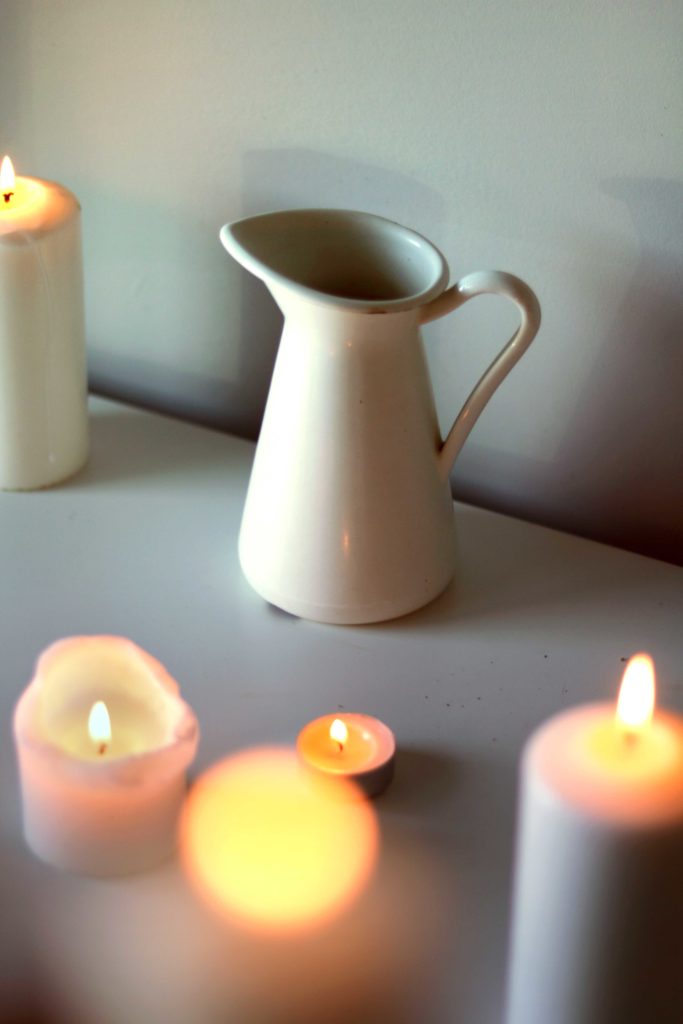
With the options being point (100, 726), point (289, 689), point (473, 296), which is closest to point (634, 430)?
point (473, 296)

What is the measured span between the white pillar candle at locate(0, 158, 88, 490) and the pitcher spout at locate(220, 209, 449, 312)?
0.13m

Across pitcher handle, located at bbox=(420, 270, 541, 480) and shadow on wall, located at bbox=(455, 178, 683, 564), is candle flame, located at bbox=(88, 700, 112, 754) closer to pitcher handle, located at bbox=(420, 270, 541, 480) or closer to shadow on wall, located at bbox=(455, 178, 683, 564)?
pitcher handle, located at bbox=(420, 270, 541, 480)

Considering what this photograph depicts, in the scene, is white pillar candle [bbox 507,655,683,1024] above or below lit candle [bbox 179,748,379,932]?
above

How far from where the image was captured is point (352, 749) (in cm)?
60

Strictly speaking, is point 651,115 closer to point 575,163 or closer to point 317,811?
point 575,163

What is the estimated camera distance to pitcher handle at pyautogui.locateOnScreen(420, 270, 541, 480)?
64 cm

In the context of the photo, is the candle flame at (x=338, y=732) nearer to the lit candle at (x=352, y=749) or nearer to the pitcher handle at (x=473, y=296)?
the lit candle at (x=352, y=749)

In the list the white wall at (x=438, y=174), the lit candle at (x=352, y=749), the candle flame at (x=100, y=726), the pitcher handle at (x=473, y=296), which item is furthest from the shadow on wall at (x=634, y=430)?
the candle flame at (x=100, y=726)

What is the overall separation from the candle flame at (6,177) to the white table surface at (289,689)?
19cm

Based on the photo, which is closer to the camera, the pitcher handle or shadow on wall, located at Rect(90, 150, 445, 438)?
the pitcher handle

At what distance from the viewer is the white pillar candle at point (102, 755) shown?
0.52 meters

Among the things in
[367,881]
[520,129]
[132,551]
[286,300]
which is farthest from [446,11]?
[367,881]

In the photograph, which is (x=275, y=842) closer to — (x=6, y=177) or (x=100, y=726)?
(x=100, y=726)

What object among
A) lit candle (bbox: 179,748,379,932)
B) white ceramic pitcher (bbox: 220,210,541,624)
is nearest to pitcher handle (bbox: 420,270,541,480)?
white ceramic pitcher (bbox: 220,210,541,624)
